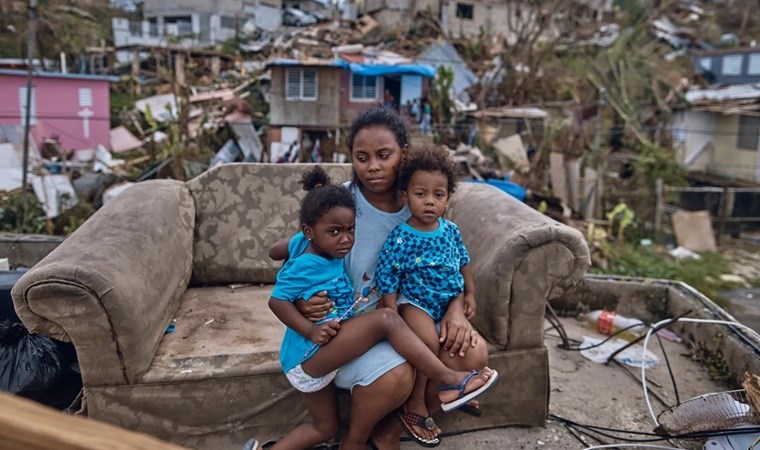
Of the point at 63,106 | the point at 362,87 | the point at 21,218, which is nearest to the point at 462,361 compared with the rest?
the point at 21,218

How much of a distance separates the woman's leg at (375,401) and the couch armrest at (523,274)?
597mm

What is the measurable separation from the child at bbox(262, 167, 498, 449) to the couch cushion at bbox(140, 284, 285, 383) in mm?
349

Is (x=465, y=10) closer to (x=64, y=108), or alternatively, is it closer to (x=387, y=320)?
(x=64, y=108)

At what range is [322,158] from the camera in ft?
43.2

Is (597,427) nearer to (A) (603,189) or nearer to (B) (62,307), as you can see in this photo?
(B) (62,307)

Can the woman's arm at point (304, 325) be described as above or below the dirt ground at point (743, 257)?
above

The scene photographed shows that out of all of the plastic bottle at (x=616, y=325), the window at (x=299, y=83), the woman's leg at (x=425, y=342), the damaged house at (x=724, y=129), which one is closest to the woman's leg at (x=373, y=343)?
the woman's leg at (x=425, y=342)

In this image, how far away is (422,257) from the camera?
2186mm

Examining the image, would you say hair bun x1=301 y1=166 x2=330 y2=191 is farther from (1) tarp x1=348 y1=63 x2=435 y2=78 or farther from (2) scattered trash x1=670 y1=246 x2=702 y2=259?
(1) tarp x1=348 y1=63 x2=435 y2=78

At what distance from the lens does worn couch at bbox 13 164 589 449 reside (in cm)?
213

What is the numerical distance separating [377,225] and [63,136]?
48.9 ft

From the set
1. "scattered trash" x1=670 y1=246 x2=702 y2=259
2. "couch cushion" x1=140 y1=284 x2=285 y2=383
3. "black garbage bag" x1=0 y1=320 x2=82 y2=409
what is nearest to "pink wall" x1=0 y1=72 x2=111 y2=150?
"couch cushion" x1=140 y1=284 x2=285 y2=383

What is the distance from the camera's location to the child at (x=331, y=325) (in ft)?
6.60

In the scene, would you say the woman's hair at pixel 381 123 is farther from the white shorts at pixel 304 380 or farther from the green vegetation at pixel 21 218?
the green vegetation at pixel 21 218
